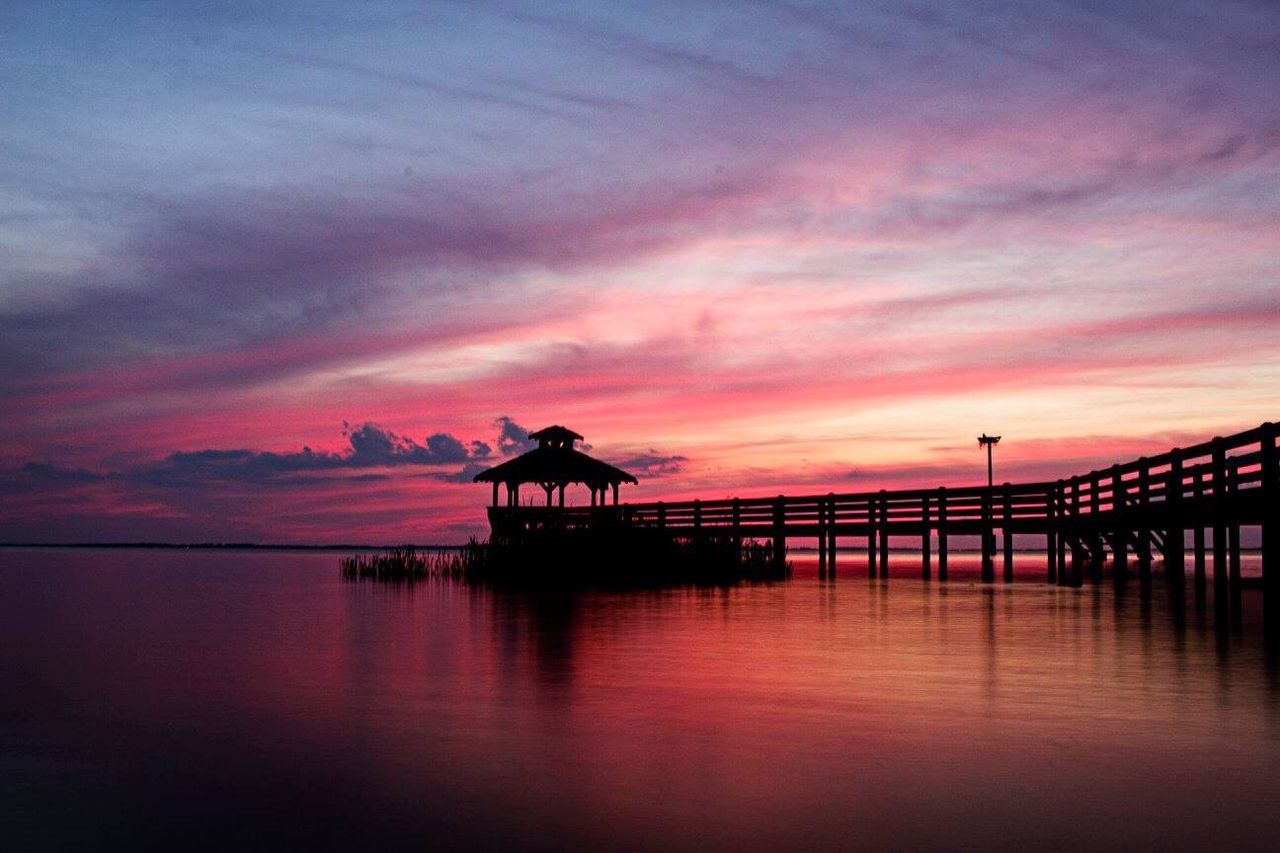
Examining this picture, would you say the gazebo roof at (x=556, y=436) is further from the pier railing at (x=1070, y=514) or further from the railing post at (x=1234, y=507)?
the railing post at (x=1234, y=507)

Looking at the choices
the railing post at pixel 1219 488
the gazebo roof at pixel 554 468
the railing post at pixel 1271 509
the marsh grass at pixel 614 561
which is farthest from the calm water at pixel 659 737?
the gazebo roof at pixel 554 468

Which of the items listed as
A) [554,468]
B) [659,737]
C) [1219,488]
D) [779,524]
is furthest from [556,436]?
[659,737]

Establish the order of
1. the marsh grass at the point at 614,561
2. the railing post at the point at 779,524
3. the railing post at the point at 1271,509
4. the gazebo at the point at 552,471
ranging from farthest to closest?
1. the gazebo at the point at 552,471
2. the railing post at the point at 779,524
3. the marsh grass at the point at 614,561
4. the railing post at the point at 1271,509

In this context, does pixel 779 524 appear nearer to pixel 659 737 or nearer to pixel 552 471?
pixel 552 471

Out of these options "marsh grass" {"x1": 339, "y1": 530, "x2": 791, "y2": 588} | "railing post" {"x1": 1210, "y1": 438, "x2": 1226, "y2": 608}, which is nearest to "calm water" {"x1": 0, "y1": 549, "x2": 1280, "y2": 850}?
"railing post" {"x1": 1210, "y1": 438, "x2": 1226, "y2": 608}

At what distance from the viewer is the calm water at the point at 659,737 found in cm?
651

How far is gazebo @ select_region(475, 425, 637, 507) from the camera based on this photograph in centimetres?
4484

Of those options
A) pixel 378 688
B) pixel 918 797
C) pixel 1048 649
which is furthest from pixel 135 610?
pixel 918 797

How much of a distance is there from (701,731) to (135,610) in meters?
20.6

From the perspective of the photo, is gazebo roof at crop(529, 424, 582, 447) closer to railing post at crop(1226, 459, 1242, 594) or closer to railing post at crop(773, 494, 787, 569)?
railing post at crop(773, 494, 787, 569)

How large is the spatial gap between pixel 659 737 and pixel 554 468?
3579cm

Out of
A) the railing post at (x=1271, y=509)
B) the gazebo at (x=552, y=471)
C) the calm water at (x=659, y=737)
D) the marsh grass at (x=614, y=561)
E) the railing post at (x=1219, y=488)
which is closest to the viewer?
the calm water at (x=659, y=737)

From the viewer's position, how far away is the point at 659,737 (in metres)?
9.25

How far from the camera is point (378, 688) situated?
41.6ft
